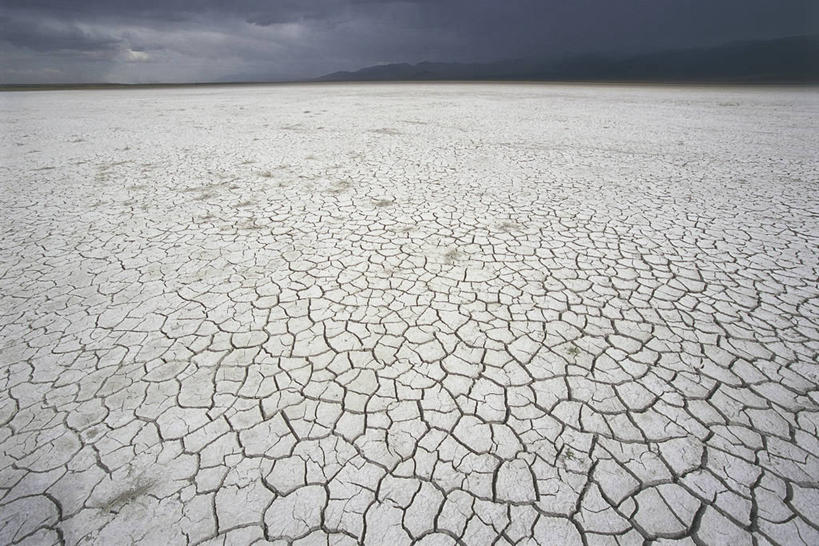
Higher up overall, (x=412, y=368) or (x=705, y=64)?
(x=705, y=64)

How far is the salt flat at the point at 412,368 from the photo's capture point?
166 centimetres

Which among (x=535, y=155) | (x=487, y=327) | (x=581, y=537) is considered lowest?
(x=581, y=537)

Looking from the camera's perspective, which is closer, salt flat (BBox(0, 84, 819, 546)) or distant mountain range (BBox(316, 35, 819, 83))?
salt flat (BBox(0, 84, 819, 546))

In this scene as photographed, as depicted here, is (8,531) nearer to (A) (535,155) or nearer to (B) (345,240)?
(B) (345,240)

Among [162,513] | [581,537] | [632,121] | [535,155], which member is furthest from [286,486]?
[632,121]

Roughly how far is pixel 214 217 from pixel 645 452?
5066 mm

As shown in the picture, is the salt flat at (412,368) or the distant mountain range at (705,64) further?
the distant mountain range at (705,64)

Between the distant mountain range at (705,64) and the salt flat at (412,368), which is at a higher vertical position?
the distant mountain range at (705,64)

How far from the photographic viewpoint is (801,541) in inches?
59.9

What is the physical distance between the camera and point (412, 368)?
95.5 inches

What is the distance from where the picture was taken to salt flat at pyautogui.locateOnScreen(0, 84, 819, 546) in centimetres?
166

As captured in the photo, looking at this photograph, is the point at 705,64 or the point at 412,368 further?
the point at 705,64

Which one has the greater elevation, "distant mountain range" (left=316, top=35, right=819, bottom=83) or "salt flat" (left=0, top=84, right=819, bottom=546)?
"distant mountain range" (left=316, top=35, right=819, bottom=83)

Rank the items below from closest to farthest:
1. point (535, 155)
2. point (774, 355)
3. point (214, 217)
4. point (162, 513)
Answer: point (162, 513) → point (774, 355) → point (214, 217) → point (535, 155)
